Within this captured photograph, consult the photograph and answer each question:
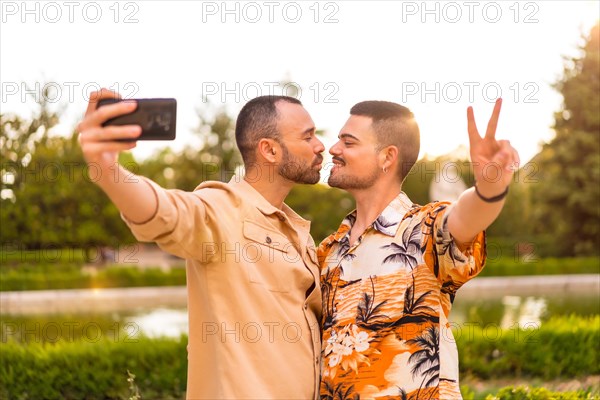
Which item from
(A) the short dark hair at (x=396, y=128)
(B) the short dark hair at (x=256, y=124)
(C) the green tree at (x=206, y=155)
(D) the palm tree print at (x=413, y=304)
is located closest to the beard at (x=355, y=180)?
(A) the short dark hair at (x=396, y=128)

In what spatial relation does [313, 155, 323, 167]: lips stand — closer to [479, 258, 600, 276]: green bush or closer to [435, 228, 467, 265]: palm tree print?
[435, 228, 467, 265]: palm tree print

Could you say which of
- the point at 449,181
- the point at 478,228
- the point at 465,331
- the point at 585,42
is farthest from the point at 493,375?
the point at 585,42

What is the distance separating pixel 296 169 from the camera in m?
3.42

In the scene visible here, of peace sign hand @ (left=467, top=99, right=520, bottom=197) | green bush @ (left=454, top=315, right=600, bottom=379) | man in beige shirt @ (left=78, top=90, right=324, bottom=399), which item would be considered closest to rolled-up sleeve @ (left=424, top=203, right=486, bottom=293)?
peace sign hand @ (left=467, top=99, right=520, bottom=197)

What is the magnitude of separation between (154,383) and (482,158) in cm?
560

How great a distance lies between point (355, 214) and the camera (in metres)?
3.49

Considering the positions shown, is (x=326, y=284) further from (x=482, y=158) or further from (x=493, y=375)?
(x=493, y=375)

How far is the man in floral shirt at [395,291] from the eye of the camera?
2.81m

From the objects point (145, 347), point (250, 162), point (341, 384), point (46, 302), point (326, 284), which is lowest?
point (46, 302)

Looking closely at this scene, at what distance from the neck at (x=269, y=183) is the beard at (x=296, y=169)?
4 cm

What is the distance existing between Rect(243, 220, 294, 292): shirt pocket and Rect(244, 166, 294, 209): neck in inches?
11.1

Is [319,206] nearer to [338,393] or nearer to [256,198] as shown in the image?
[256,198]

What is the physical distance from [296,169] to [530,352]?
5.75 m

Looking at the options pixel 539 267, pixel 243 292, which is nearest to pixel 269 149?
pixel 243 292
